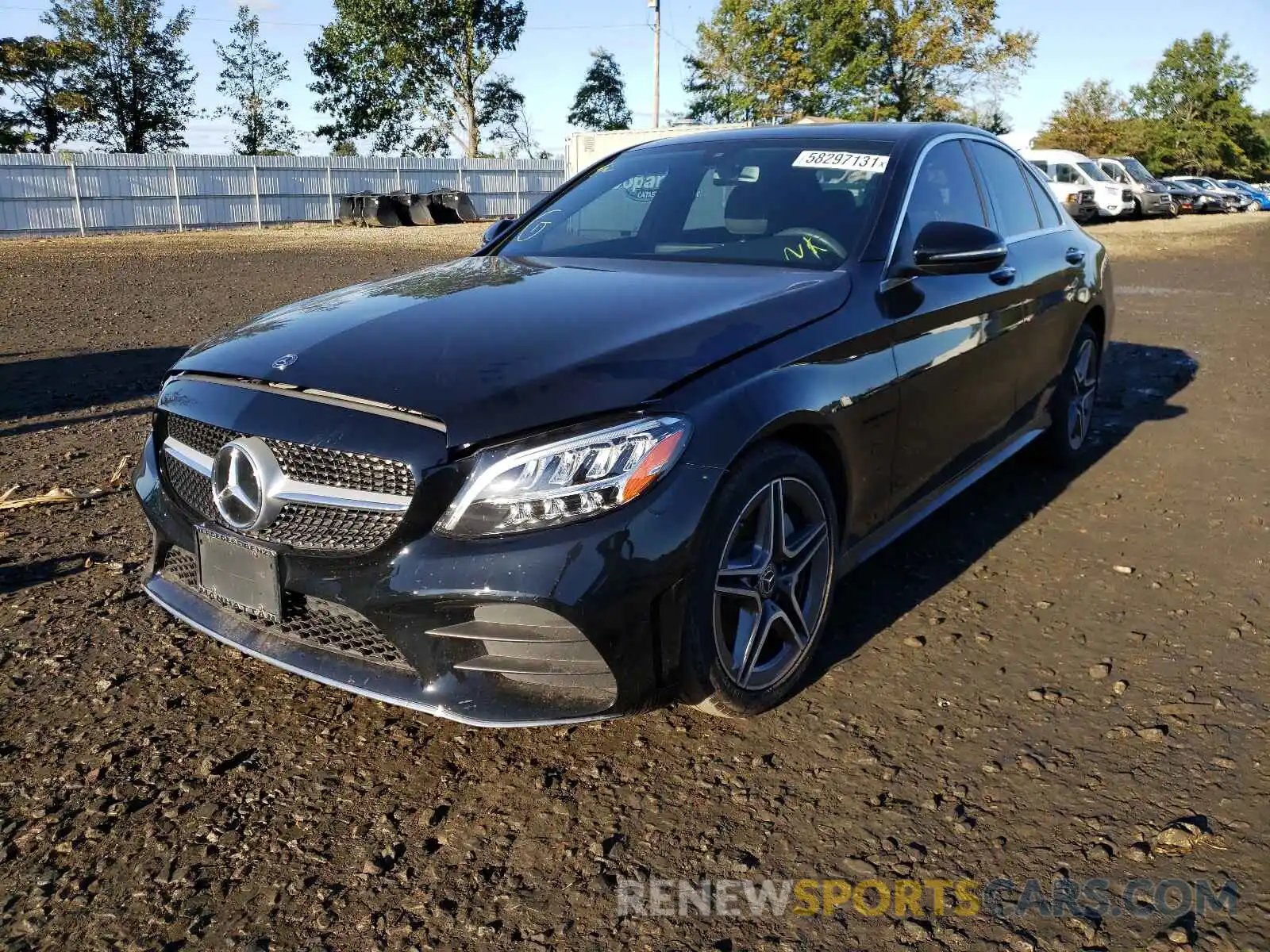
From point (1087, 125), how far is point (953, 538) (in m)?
66.4

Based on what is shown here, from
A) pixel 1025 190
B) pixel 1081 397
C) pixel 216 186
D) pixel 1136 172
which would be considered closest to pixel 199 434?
pixel 1025 190

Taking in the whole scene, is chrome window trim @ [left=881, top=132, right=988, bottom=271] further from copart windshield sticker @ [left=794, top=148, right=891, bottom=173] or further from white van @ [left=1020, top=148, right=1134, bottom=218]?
white van @ [left=1020, top=148, right=1134, bottom=218]

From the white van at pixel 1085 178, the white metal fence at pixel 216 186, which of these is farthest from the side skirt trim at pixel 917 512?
the white van at pixel 1085 178

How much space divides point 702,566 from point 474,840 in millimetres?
802

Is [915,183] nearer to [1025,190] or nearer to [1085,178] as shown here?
[1025,190]

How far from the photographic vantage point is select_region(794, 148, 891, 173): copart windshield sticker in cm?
368

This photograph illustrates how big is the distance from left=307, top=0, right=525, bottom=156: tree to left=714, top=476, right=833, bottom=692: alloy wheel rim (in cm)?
4440

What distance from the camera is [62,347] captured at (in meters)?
8.45

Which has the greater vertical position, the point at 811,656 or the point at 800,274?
the point at 800,274

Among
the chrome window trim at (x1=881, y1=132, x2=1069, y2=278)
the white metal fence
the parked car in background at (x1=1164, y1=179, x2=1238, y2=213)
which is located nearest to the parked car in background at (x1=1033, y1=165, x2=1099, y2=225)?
the parked car in background at (x1=1164, y1=179, x2=1238, y2=213)

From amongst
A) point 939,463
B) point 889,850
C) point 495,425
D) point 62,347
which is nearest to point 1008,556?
point 939,463

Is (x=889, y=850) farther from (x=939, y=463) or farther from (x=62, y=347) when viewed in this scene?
(x=62, y=347)

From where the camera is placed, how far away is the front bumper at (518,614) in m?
2.31

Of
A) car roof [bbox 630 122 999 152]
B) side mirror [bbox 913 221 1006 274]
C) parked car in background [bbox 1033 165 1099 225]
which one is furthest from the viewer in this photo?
parked car in background [bbox 1033 165 1099 225]
